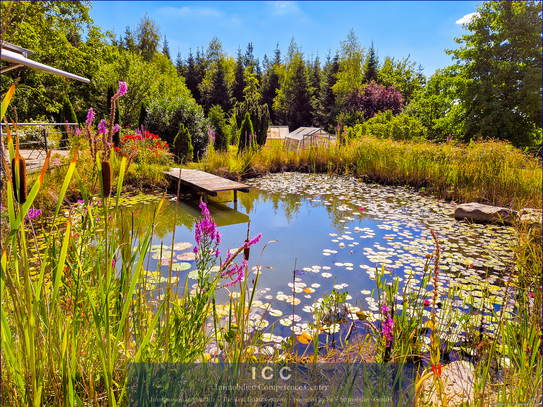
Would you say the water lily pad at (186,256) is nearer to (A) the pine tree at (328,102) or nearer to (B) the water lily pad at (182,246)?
(B) the water lily pad at (182,246)

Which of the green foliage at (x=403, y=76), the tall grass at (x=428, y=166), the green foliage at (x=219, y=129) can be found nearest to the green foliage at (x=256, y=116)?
the green foliage at (x=219, y=129)

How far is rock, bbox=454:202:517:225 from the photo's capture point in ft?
15.3

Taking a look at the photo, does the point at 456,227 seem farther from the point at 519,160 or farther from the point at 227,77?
the point at 227,77

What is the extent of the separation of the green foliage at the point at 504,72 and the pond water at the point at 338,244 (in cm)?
1024

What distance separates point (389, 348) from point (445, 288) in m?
1.20

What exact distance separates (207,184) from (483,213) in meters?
4.50

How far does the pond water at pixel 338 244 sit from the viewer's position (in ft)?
8.59

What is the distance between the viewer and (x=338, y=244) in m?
3.85

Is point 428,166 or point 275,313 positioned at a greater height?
point 428,166

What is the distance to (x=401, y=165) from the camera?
7.41 meters

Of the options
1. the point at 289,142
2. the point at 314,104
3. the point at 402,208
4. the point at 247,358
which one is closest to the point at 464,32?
the point at 289,142

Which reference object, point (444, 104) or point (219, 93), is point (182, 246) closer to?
point (444, 104)

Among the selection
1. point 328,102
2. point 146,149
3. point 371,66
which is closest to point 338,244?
point 146,149

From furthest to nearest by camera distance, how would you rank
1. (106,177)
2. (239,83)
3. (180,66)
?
(180,66), (239,83), (106,177)
